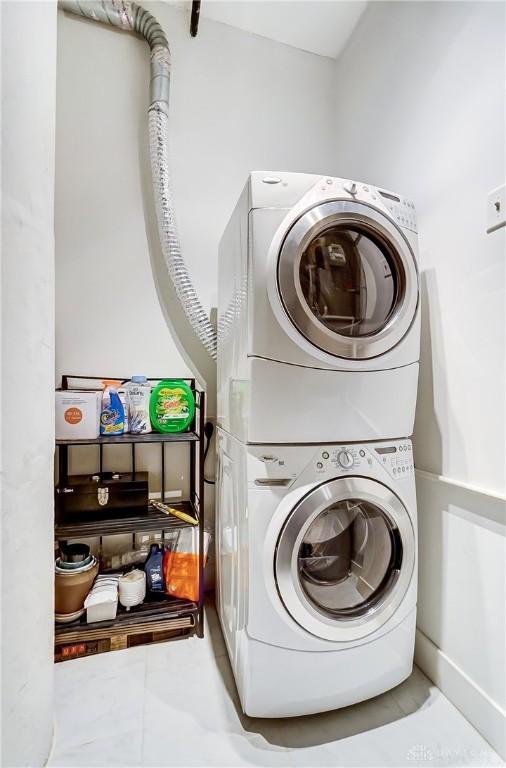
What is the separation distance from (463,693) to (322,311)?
130 centimetres

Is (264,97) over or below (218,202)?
over

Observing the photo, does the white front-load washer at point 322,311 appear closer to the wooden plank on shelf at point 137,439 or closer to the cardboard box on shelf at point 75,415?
the wooden plank on shelf at point 137,439

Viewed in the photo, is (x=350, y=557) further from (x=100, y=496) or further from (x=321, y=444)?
(x=100, y=496)

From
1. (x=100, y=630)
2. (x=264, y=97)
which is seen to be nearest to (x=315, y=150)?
(x=264, y=97)

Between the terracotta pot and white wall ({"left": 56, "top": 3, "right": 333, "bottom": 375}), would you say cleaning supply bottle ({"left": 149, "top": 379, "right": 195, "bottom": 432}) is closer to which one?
white wall ({"left": 56, "top": 3, "right": 333, "bottom": 375})

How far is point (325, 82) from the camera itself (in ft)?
6.98

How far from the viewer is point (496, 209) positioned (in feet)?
3.66

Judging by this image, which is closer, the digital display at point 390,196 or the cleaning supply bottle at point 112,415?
the digital display at point 390,196


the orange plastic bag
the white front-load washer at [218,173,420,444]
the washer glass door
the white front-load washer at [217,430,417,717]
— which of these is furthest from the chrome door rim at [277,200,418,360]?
the orange plastic bag

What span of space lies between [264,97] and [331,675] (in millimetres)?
2551

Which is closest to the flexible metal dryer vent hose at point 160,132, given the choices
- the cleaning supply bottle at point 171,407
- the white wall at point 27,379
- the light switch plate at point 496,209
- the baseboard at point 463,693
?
the cleaning supply bottle at point 171,407

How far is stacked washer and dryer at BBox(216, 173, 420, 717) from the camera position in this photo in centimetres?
108

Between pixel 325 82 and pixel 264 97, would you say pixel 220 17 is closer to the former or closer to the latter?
pixel 264 97

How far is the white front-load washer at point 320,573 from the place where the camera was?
3.53 feet
